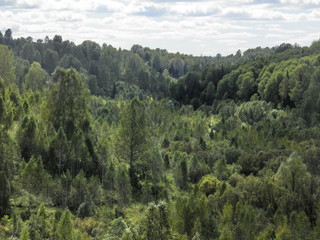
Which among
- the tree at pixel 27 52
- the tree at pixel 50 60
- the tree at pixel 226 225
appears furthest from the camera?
the tree at pixel 27 52

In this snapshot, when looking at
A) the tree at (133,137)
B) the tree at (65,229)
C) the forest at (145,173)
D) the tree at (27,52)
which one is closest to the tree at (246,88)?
the forest at (145,173)

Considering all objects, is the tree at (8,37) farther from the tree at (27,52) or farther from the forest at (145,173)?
the forest at (145,173)

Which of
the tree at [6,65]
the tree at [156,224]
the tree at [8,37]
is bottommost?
the tree at [156,224]

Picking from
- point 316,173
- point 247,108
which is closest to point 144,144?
point 316,173

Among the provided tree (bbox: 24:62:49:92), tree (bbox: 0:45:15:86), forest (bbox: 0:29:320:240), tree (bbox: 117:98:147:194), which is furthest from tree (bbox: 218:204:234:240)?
tree (bbox: 24:62:49:92)

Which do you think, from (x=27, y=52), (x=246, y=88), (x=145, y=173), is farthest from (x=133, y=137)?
(x=27, y=52)

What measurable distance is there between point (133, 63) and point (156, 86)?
20.3 metres

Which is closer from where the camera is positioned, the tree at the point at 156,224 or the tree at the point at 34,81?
the tree at the point at 156,224

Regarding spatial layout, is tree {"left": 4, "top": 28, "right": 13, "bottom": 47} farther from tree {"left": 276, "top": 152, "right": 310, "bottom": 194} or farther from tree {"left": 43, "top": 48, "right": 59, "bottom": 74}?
tree {"left": 276, "top": 152, "right": 310, "bottom": 194}

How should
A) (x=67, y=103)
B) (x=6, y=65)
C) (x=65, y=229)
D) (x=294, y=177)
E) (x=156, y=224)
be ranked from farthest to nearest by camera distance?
1. (x=6, y=65)
2. (x=67, y=103)
3. (x=294, y=177)
4. (x=65, y=229)
5. (x=156, y=224)

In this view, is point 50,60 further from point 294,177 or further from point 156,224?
point 156,224

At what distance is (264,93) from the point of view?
292 feet

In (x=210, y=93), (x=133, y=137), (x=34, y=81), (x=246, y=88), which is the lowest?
(x=210, y=93)

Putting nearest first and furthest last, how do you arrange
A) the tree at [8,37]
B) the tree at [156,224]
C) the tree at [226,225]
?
the tree at [156,224] → the tree at [226,225] → the tree at [8,37]
